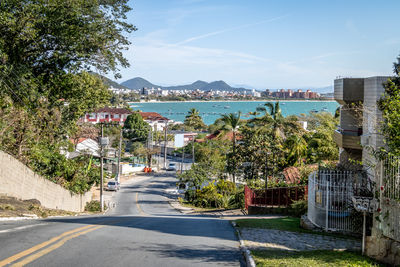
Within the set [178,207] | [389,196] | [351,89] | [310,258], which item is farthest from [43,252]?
[178,207]

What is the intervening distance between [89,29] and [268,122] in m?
24.3

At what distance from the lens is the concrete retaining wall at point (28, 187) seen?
58.2 feet

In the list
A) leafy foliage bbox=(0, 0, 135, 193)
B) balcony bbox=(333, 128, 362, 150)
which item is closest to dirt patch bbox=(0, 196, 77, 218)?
leafy foliage bbox=(0, 0, 135, 193)

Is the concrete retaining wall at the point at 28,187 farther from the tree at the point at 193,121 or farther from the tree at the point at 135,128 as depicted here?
the tree at the point at 193,121

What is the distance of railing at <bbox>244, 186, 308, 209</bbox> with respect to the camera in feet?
73.3

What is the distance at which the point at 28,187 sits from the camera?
64.9 feet

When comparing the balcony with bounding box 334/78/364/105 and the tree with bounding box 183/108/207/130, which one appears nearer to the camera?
the balcony with bounding box 334/78/364/105

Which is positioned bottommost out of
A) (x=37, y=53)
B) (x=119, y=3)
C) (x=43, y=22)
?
(x=37, y=53)

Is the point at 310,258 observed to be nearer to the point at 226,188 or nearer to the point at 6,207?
the point at 6,207

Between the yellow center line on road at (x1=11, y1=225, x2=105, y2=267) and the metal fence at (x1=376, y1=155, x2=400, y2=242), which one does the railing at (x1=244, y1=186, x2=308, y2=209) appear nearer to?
the metal fence at (x1=376, y1=155, x2=400, y2=242)

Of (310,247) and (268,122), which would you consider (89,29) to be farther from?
(268,122)

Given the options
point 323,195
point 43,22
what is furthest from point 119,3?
point 323,195

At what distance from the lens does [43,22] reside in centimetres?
2228

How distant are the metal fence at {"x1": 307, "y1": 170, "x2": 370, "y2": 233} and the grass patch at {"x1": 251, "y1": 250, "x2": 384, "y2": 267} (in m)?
2.89
